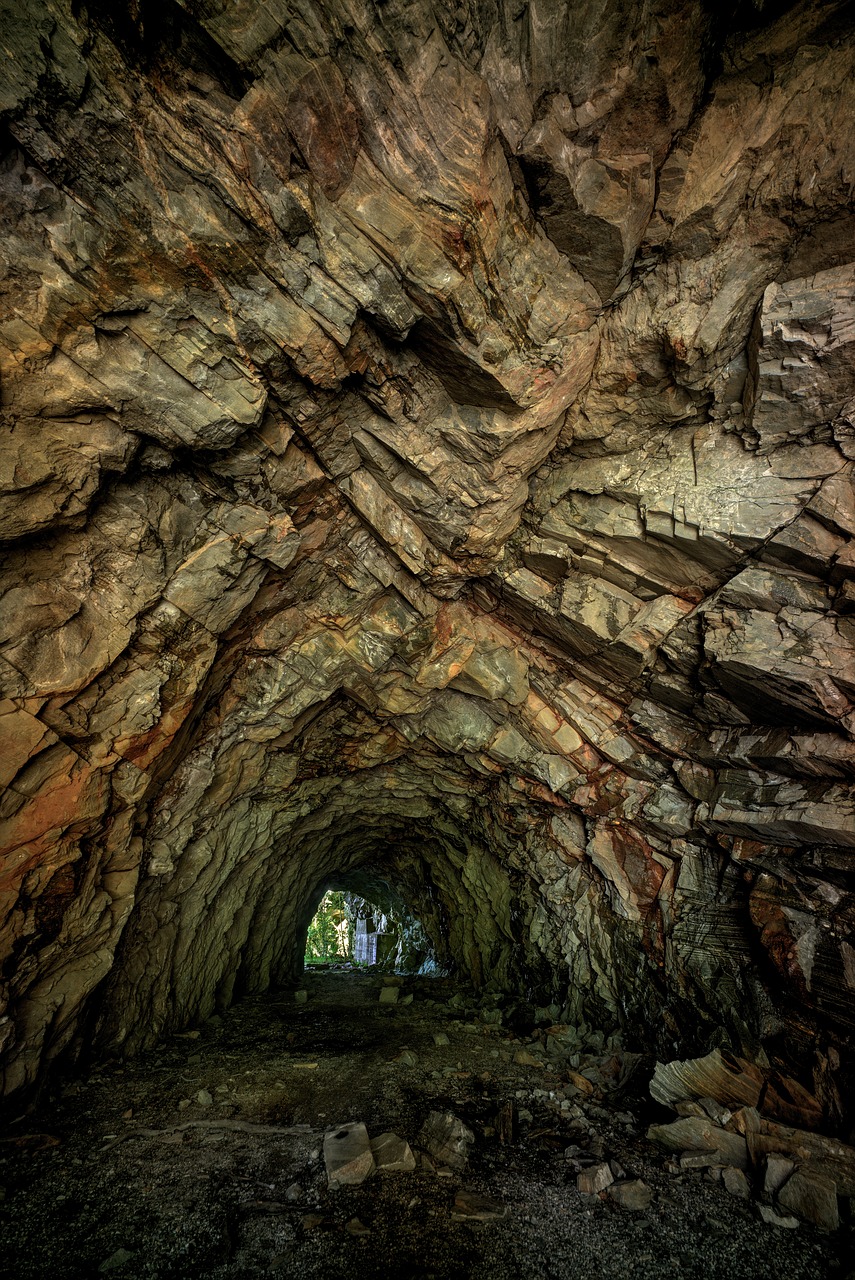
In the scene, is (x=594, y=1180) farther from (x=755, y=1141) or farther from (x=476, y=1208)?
(x=755, y=1141)

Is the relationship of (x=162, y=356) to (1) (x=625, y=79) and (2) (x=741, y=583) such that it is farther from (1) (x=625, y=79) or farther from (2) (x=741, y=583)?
(2) (x=741, y=583)

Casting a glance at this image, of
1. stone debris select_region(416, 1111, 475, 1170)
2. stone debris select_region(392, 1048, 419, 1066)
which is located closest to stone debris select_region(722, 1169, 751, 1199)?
stone debris select_region(416, 1111, 475, 1170)

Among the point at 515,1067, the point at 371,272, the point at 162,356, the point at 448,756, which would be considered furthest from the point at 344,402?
the point at 515,1067

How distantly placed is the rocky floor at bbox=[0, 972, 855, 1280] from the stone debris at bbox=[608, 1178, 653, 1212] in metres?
0.04

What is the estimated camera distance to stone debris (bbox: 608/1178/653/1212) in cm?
499

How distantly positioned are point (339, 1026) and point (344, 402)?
1109cm

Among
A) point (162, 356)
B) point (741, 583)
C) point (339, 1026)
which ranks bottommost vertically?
point (339, 1026)

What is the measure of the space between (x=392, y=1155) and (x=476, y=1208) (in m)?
1.01

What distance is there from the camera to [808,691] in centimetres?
591

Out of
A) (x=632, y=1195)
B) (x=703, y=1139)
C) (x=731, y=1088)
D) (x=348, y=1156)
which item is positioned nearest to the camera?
(x=632, y=1195)

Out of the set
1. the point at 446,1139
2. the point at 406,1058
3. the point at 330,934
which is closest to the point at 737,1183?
the point at 446,1139

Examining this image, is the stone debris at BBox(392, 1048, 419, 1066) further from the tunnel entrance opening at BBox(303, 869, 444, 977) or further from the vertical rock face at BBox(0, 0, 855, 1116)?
the tunnel entrance opening at BBox(303, 869, 444, 977)

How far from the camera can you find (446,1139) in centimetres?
592

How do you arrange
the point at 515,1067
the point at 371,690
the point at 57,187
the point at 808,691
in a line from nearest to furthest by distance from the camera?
the point at 57,187, the point at 808,691, the point at 515,1067, the point at 371,690
